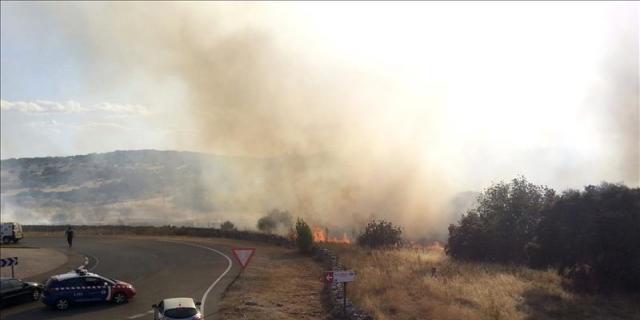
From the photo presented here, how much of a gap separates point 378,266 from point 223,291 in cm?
971

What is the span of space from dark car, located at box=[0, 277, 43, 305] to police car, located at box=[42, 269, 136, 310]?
186 centimetres

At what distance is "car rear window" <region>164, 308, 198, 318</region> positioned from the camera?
685 inches

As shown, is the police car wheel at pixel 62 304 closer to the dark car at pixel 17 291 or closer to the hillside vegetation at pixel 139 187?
the dark car at pixel 17 291

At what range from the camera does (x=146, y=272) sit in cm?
3241

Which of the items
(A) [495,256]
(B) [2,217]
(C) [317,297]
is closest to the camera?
(C) [317,297]

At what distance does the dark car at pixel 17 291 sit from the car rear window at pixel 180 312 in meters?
10.3

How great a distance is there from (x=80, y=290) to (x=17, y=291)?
3.17 m

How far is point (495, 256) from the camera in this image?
121 ft

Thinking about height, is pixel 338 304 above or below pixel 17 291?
below

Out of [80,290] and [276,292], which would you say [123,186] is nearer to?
[80,290]

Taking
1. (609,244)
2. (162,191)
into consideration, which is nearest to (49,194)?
(162,191)

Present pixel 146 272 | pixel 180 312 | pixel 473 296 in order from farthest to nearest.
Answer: pixel 146 272, pixel 473 296, pixel 180 312

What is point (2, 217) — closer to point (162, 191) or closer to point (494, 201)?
point (162, 191)

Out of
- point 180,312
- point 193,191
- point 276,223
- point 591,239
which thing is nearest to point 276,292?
point 180,312
